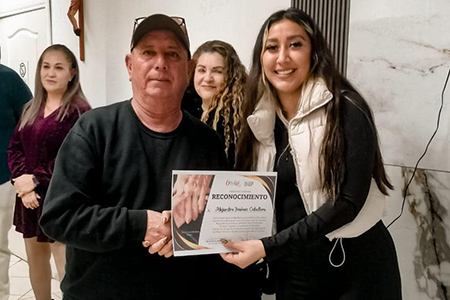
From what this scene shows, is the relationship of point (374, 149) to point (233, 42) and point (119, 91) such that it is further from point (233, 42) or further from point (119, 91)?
point (119, 91)

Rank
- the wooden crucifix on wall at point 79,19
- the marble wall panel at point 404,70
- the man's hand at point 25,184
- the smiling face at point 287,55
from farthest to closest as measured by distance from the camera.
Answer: the wooden crucifix on wall at point 79,19, the man's hand at point 25,184, the marble wall panel at point 404,70, the smiling face at point 287,55

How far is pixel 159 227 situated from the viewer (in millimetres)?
982

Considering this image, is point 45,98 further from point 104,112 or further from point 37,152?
point 104,112

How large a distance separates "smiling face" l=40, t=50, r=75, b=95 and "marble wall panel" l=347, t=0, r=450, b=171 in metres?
1.46

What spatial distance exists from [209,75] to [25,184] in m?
1.12

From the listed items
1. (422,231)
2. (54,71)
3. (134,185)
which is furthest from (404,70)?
(54,71)

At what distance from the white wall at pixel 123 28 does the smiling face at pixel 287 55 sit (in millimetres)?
849

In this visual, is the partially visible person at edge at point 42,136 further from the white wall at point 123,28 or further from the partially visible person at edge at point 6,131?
the white wall at point 123,28

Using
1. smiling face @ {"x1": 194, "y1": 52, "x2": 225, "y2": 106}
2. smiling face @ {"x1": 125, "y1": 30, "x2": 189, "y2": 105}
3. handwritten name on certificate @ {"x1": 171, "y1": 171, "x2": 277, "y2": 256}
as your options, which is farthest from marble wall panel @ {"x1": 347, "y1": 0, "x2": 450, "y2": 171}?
smiling face @ {"x1": 125, "y1": 30, "x2": 189, "y2": 105}

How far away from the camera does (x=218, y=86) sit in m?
1.72

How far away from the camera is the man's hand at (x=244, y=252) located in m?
1.07

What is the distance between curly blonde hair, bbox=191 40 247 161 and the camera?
5.26ft

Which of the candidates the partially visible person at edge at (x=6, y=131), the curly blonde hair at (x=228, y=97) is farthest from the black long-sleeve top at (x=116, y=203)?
the partially visible person at edge at (x=6, y=131)

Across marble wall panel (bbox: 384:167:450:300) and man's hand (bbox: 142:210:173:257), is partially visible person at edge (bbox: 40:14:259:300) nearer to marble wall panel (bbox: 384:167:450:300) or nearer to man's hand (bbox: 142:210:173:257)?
man's hand (bbox: 142:210:173:257)
